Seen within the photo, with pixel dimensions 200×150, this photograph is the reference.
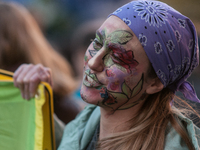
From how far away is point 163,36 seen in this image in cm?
103

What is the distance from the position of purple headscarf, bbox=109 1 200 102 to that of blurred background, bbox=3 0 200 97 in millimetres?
1378

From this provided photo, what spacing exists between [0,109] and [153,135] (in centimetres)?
91

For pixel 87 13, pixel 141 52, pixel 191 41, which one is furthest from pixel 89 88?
pixel 87 13

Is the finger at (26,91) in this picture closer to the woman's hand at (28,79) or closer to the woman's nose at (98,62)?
the woman's hand at (28,79)

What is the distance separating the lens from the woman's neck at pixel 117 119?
1193 mm

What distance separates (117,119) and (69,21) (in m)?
1.57

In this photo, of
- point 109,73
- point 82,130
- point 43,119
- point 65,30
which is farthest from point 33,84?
point 65,30

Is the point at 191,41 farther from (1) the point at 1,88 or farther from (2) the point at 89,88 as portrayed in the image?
(1) the point at 1,88

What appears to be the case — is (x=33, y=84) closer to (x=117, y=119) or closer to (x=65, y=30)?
(x=117, y=119)

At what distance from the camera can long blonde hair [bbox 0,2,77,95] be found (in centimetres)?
228

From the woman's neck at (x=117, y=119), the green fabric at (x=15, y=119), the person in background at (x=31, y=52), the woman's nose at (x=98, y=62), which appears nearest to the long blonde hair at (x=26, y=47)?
the person in background at (x=31, y=52)

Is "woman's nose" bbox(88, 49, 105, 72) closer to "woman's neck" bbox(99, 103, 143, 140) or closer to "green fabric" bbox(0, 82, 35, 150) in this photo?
"woman's neck" bbox(99, 103, 143, 140)

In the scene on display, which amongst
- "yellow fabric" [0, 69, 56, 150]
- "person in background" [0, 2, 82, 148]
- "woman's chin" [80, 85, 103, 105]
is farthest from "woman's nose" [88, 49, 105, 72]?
"person in background" [0, 2, 82, 148]

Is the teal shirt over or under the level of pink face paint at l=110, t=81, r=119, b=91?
under
